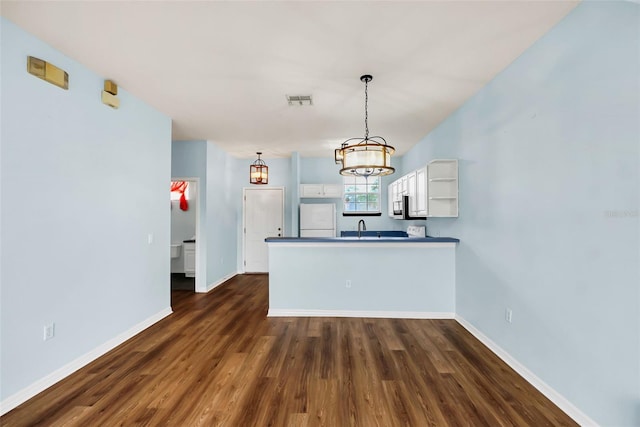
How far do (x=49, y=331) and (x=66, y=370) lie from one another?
1.33ft

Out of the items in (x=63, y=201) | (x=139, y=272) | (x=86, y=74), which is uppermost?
(x=86, y=74)

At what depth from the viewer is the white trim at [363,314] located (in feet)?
12.3

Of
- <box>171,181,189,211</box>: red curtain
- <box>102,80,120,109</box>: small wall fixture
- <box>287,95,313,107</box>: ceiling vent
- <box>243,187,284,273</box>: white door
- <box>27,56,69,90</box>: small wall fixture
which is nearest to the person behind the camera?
<box>27,56,69,90</box>: small wall fixture

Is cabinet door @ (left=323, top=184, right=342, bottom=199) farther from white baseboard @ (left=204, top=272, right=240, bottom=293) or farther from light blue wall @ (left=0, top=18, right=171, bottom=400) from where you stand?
light blue wall @ (left=0, top=18, right=171, bottom=400)

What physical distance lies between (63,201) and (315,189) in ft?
14.2

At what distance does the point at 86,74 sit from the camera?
2666 mm

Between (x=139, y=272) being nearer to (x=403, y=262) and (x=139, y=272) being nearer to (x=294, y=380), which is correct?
(x=294, y=380)

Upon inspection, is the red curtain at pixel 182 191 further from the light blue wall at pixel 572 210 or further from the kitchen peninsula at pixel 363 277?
the light blue wall at pixel 572 210

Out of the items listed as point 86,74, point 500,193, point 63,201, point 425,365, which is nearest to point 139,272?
point 63,201

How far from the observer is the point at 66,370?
7.88ft

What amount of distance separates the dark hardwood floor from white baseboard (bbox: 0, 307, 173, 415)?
6cm

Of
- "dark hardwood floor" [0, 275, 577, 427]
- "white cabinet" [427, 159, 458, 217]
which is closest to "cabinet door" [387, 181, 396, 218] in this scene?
"white cabinet" [427, 159, 458, 217]

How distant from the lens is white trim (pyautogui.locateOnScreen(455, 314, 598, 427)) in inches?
72.1

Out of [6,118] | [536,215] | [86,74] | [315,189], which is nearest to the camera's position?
[6,118]
